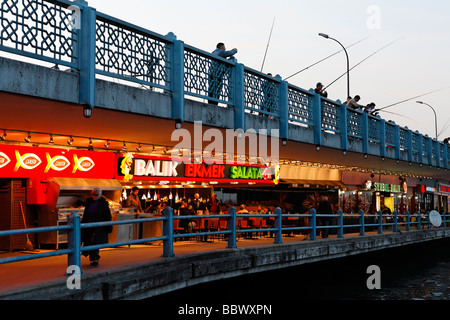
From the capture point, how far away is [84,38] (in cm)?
1065

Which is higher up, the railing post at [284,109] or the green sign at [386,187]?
the railing post at [284,109]

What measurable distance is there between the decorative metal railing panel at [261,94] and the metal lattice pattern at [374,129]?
796 cm

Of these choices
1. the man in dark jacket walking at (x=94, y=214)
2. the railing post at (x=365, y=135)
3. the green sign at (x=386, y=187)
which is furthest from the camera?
the green sign at (x=386, y=187)

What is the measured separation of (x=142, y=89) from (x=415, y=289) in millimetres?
12543

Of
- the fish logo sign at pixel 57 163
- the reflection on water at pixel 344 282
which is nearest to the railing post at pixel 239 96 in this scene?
the reflection on water at pixel 344 282

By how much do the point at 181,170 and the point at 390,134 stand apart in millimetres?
10851

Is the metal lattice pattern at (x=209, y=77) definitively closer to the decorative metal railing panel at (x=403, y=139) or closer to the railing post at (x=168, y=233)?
the railing post at (x=168, y=233)

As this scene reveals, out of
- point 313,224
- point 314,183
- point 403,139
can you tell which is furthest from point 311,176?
point 313,224

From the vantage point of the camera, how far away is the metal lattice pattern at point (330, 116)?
65.2 feet

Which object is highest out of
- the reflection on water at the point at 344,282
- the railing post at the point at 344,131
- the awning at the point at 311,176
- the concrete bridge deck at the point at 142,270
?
the railing post at the point at 344,131

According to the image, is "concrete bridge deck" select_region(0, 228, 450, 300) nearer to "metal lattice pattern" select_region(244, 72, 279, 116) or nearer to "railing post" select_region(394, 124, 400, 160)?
"metal lattice pattern" select_region(244, 72, 279, 116)

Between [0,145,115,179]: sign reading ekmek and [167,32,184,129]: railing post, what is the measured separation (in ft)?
14.5
